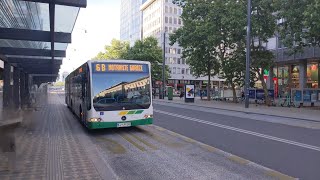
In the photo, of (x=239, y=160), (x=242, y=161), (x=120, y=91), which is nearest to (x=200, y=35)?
(x=120, y=91)

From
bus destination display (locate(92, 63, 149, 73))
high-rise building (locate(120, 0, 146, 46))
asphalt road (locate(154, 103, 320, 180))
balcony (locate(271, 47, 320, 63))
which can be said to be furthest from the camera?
high-rise building (locate(120, 0, 146, 46))

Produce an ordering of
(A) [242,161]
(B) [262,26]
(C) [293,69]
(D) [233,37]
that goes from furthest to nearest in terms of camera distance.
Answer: (C) [293,69]
(D) [233,37]
(B) [262,26]
(A) [242,161]

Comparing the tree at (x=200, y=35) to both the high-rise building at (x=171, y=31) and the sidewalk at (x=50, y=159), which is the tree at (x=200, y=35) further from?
the high-rise building at (x=171, y=31)

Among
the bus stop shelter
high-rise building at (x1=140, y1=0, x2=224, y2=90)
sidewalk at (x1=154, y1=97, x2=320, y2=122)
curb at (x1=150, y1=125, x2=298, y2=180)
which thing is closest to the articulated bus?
the bus stop shelter

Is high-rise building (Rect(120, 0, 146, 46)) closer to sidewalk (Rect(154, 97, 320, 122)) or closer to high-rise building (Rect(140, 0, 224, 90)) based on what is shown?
high-rise building (Rect(140, 0, 224, 90))

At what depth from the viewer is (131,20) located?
13088 cm

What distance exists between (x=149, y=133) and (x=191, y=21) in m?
26.4

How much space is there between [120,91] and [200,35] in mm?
23182

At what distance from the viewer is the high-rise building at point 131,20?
122 meters

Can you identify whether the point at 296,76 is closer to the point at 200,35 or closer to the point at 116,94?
the point at 200,35

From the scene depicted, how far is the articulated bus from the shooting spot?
12.5 meters

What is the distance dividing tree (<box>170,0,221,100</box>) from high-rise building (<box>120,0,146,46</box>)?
80055 millimetres

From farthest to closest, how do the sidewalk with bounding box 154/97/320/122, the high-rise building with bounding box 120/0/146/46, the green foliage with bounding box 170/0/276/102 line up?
the high-rise building with bounding box 120/0/146/46 < the green foliage with bounding box 170/0/276/102 < the sidewalk with bounding box 154/97/320/122

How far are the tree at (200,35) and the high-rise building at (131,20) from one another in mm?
80055
